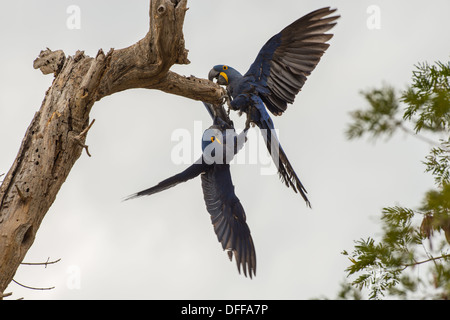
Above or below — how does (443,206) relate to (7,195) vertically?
below

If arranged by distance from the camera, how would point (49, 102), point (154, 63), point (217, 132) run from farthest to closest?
point (217, 132) → point (154, 63) → point (49, 102)

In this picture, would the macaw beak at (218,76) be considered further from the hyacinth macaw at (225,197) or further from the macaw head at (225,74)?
the hyacinth macaw at (225,197)

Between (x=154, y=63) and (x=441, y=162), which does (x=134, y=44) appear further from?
(x=441, y=162)

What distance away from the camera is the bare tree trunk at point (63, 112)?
386cm

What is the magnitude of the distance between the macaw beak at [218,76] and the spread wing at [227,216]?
0.84 m

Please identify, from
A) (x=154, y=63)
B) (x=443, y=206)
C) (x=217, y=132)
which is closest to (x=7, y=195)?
(x=154, y=63)

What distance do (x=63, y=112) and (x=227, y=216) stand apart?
218 cm

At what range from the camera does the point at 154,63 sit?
15.7 feet

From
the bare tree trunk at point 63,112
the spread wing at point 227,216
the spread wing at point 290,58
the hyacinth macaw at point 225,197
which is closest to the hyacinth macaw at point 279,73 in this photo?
the spread wing at point 290,58

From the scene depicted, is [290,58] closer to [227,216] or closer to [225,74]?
[225,74]

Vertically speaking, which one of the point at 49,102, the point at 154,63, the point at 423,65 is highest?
the point at 154,63

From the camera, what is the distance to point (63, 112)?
421 centimetres

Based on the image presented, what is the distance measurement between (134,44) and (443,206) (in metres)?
3.29

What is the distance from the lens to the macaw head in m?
5.70
